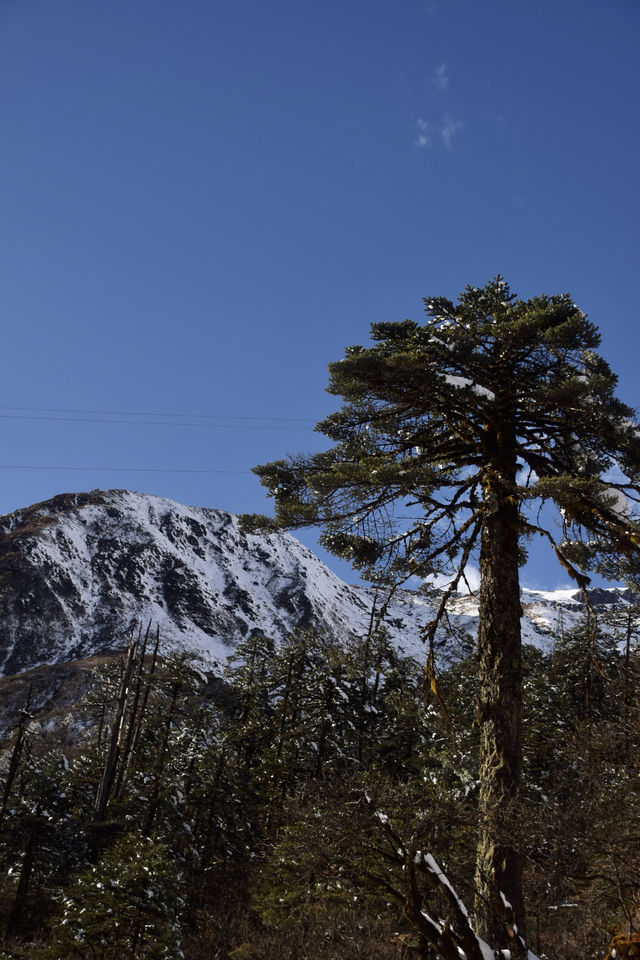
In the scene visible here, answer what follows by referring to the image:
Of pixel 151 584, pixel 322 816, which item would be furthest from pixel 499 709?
pixel 151 584

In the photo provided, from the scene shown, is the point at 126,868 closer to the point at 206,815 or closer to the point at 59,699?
the point at 206,815

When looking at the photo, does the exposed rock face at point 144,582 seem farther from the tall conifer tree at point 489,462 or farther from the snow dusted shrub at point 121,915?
the tall conifer tree at point 489,462

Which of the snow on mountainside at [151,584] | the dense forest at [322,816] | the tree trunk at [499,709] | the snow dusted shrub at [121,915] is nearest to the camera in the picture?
the tree trunk at [499,709]

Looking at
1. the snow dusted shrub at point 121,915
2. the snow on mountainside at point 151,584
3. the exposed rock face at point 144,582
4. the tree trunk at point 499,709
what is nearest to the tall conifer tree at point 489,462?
the tree trunk at point 499,709

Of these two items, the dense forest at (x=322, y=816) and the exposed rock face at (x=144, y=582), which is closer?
the dense forest at (x=322, y=816)

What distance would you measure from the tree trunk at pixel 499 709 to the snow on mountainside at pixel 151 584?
8307 cm

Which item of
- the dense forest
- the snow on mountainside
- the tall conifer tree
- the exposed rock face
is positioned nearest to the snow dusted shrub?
the dense forest

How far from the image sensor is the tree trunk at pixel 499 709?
20.7ft

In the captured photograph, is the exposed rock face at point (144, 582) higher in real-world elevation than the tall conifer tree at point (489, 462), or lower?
higher

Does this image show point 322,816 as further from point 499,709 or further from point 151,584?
point 151,584

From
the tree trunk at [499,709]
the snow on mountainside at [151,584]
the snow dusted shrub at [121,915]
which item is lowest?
the snow dusted shrub at [121,915]

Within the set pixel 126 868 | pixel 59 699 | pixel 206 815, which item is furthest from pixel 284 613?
pixel 126 868

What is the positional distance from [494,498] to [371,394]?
7.46 ft

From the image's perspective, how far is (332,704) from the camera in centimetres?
2295
